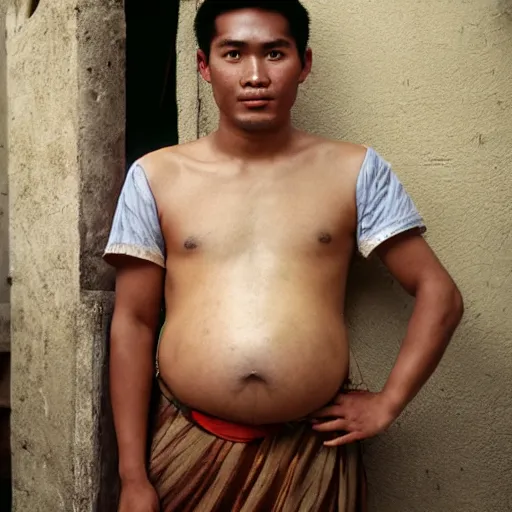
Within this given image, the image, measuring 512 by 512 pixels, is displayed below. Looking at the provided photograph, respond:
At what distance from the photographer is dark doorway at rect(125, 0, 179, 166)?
10.7 ft

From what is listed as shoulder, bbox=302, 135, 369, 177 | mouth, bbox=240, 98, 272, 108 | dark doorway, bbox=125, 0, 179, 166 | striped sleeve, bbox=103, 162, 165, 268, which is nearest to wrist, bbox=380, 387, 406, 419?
shoulder, bbox=302, 135, 369, 177

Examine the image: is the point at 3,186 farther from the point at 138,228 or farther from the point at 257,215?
the point at 257,215

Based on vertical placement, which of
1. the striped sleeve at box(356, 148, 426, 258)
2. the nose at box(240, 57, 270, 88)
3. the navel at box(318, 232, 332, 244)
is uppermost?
the nose at box(240, 57, 270, 88)

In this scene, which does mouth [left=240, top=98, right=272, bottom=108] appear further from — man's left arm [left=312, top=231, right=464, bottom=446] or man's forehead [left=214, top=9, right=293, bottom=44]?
man's left arm [left=312, top=231, right=464, bottom=446]

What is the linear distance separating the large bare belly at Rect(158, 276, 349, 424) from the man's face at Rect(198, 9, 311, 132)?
0.45 m

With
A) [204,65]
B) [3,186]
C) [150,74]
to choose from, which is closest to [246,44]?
[204,65]

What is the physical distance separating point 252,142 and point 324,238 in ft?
1.07

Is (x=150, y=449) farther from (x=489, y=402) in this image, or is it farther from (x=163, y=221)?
(x=489, y=402)

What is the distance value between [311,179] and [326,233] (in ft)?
0.50

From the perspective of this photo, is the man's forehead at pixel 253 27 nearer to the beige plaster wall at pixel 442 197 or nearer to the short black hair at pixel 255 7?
the short black hair at pixel 255 7

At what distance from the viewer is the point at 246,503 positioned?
1707mm

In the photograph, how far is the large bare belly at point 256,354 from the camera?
162 centimetres

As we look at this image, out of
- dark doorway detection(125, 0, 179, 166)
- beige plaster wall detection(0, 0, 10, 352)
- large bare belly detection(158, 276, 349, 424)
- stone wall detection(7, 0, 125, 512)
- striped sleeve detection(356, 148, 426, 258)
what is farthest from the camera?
dark doorway detection(125, 0, 179, 166)

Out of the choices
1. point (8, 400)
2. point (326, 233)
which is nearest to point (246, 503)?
point (326, 233)
